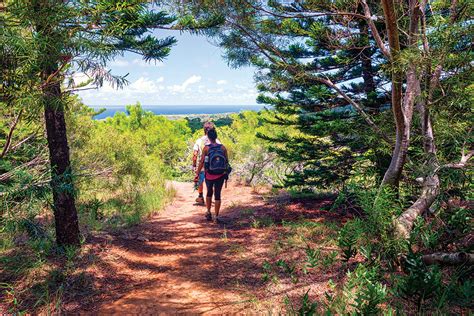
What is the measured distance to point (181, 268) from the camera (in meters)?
4.09

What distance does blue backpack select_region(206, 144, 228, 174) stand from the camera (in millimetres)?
5832

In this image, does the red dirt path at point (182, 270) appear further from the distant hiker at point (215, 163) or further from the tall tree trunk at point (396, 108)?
the tall tree trunk at point (396, 108)

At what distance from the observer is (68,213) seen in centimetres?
425

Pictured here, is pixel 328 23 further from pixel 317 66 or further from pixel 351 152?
pixel 351 152

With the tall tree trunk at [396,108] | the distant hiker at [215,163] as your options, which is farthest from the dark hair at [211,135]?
the tall tree trunk at [396,108]

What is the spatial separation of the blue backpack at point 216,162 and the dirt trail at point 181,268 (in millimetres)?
1120

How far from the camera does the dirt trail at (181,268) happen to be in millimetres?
3098

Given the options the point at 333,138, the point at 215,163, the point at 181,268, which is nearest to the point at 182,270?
the point at 181,268

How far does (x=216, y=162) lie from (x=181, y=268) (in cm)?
226

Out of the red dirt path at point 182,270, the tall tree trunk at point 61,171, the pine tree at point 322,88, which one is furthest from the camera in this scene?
the pine tree at point 322,88

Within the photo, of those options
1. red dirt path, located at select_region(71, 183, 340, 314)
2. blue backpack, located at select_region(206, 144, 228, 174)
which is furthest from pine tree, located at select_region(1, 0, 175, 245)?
blue backpack, located at select_region(206, 144, 228, 174)

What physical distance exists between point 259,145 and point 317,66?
4.67 meters

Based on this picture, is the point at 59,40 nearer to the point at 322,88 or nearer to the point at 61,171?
the point at 61,171

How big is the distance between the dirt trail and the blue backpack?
1120 millimetres
